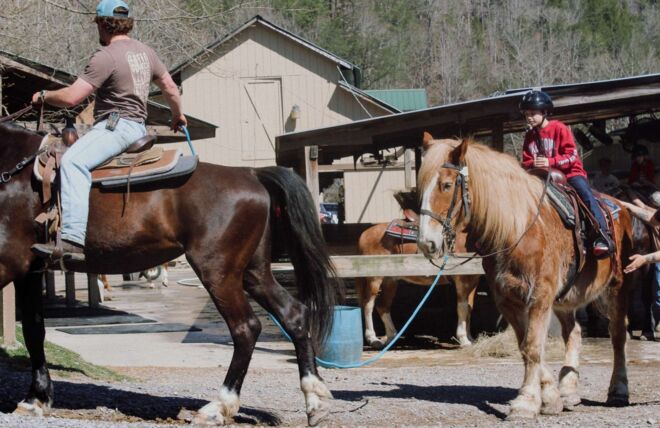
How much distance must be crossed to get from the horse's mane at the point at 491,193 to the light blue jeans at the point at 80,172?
2.39 m

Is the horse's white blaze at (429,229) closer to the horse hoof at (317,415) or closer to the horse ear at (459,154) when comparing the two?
the horse ear at (459,154)

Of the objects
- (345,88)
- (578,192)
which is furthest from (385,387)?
(345,88)

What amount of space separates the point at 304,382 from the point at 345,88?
2863 cm

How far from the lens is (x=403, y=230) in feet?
46.9

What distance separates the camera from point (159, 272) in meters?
24.3

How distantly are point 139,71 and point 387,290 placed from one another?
762 cm

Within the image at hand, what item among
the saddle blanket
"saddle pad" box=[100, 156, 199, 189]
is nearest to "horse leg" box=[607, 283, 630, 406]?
the saddle blanket

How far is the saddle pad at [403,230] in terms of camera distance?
14.2 metres

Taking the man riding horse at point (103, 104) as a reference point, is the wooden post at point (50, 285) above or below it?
below

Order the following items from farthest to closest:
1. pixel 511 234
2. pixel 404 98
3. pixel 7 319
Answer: pixel 404 98, pixel 7 319, pixel 511 234

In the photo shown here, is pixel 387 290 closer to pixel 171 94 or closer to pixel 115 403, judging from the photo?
pixel 115 403

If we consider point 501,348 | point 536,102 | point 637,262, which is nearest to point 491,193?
point 536,102

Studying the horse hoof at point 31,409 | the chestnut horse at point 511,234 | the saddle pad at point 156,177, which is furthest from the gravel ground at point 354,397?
the saddle pad at point 156,177

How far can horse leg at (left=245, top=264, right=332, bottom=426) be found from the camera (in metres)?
7.17
